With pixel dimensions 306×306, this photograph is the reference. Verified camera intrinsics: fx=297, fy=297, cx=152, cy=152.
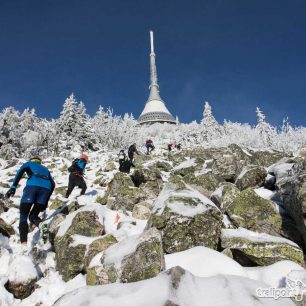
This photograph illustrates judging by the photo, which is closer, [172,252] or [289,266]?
[289,266]

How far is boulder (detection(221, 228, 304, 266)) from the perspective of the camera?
637 cm

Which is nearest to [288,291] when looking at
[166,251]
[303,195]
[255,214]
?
[166,251]

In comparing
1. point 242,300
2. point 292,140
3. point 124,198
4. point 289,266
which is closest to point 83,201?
point 124,198

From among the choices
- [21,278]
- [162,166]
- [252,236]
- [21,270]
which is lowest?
[21,278]

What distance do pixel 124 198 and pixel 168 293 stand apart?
7420 mm

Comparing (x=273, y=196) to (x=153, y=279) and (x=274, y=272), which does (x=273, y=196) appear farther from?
(x=153, y=279)

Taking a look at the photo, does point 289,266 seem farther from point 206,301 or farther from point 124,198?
point 124,198

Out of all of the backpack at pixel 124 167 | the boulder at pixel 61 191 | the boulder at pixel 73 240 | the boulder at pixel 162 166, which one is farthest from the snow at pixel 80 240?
the boulder at pixel 162 166

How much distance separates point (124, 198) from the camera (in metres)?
11.0

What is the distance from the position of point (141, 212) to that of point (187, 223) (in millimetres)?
2878

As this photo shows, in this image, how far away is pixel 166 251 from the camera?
6.84 metres

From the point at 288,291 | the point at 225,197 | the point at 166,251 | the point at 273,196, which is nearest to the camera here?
the point at 288,291

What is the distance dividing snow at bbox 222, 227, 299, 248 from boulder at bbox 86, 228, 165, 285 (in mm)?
2198

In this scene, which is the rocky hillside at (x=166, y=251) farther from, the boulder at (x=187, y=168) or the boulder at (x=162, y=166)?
the boulder at (x=162, y=166)
